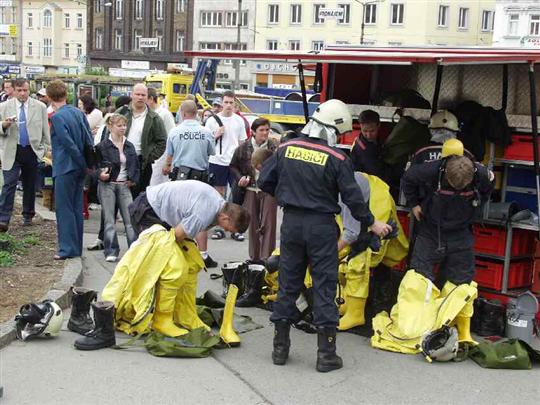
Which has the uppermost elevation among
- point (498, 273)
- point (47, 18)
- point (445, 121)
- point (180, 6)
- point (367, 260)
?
point (180, 6)

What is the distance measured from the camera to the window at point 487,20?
199 ft

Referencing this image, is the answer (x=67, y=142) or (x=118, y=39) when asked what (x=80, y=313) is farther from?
(x=118, y=39)

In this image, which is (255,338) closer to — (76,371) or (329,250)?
(329,250)

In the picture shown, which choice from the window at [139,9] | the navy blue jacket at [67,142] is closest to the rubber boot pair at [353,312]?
the navy blue jacket at [67,142]

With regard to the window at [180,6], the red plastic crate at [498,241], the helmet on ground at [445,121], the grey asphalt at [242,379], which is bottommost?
the grey asphalt at [242,379]

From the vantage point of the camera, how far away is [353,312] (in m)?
6.89

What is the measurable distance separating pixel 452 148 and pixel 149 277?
2536mm

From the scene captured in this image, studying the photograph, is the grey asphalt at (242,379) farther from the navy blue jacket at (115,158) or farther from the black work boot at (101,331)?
the navy blue jacket at (115,158)

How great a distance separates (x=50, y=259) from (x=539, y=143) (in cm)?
494

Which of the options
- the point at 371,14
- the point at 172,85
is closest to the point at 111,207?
the point at 172,85

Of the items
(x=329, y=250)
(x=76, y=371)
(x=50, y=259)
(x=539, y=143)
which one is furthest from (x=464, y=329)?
(x=50, y=259)

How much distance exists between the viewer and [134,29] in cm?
7162

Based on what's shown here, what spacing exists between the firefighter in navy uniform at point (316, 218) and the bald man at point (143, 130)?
403cm

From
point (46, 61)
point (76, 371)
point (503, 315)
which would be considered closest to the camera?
point (76, 371)
